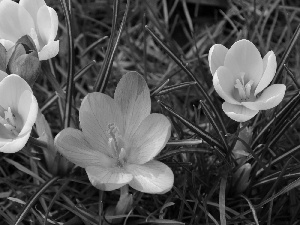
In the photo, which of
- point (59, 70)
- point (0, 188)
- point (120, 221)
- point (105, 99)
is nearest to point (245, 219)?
point (120, 221)

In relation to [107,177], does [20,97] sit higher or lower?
higher

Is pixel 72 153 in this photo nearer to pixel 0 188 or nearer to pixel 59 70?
pixel 0 188

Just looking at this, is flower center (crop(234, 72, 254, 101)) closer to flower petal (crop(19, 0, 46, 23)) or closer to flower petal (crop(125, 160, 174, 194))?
flower petal (crop(125, 160, 174, 194))

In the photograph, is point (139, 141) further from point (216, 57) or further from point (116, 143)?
point (216, 57)

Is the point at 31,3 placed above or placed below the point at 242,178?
above

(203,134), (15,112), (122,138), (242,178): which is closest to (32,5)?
(15,112)

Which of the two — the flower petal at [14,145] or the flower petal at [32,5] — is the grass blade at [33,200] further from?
the flower petal at [32,5]
